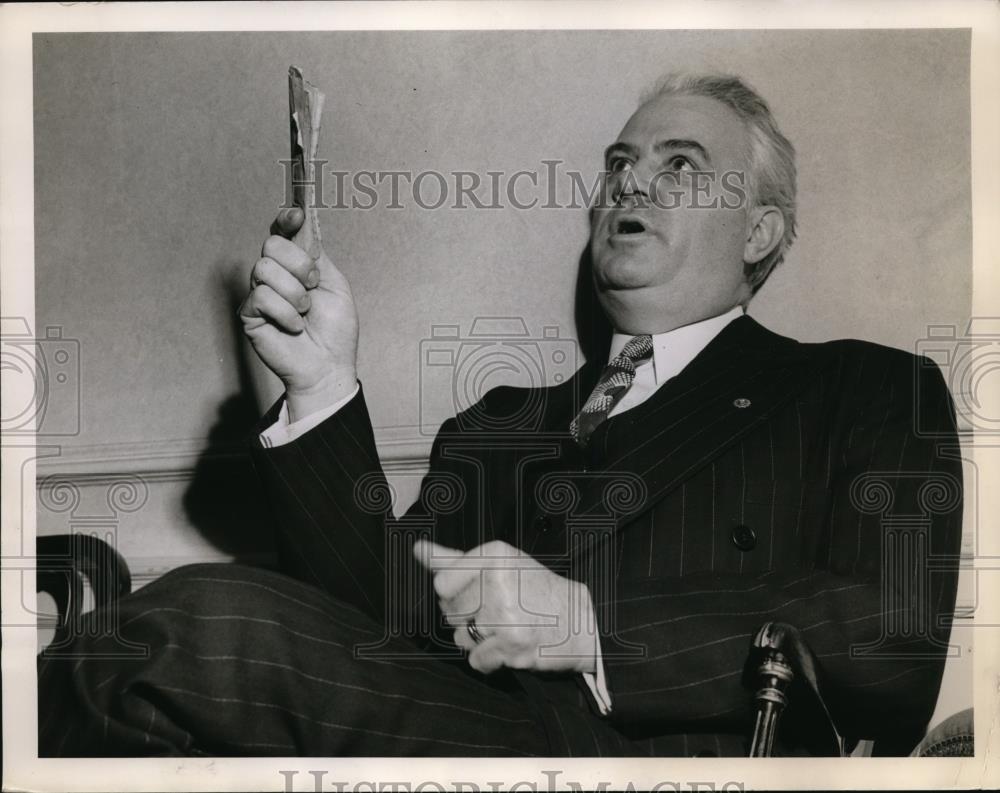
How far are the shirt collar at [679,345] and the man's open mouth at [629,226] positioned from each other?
0.21 meters

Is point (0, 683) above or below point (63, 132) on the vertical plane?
below

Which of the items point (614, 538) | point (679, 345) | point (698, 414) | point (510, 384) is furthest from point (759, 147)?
point (614, 538)

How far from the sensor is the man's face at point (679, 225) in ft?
7.47

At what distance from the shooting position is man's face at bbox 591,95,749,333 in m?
2.28

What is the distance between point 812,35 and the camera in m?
2.33

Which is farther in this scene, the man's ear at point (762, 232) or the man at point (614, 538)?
the man's ear at point (762, 232)

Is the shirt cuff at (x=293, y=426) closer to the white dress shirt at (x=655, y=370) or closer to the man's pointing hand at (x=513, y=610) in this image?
the white dress shirt at (x=655, y=370)

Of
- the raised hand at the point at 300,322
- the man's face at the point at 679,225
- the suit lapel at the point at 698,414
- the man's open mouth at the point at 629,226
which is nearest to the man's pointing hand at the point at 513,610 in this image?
the suit lapel at the point at 698,414

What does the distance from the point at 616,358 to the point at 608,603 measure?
0.47 metres

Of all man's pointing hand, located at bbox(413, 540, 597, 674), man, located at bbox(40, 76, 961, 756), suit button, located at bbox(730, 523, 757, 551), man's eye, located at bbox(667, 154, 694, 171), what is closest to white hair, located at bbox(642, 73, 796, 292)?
man, located at bbox(40, 76, 961, 756)

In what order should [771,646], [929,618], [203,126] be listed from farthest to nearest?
1. [203,126]
2. [929,618]
3. [771,646]

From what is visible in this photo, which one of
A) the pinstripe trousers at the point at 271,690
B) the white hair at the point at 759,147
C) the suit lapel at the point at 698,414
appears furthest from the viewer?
the white hair at the point at 759,147

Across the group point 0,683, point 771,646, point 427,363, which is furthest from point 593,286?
point 0,683

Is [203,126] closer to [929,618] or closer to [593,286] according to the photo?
[593,286]
